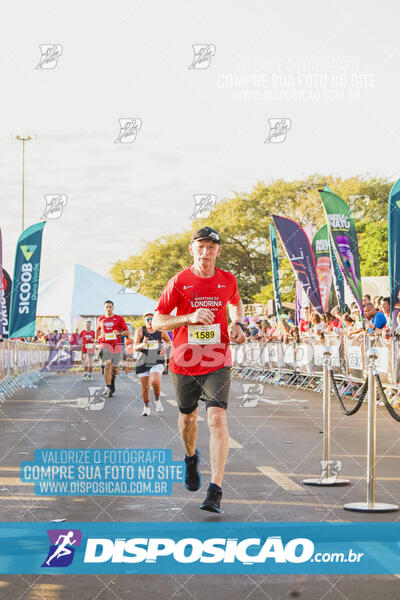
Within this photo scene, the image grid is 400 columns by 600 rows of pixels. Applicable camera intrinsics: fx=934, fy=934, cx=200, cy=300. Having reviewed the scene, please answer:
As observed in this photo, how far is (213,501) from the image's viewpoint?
6.69m

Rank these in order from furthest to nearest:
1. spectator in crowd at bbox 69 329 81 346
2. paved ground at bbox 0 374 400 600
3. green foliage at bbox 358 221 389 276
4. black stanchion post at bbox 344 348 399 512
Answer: green foliage at bbox 358 221 389 276, spectator in crowd at bbox 69 329 81 346, black stanchion post at bbox 344 348 399 512, paved ground at bbox 0 374 400 600

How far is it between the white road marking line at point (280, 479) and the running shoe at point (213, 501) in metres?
1.16

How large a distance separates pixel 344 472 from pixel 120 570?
4133mm

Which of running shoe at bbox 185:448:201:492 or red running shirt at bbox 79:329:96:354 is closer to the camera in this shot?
running shoe at bbox 185:448:201:492

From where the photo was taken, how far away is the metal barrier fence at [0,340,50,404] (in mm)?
21312

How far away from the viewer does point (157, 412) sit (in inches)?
624

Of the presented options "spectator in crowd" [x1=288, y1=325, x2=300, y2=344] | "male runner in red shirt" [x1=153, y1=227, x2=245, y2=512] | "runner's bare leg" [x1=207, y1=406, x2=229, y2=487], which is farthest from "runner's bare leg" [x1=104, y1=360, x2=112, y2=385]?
"runner's bare leg" [x1=207, y1=406, x2=229, y2=487]

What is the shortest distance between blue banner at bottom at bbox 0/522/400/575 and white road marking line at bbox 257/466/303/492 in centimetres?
163

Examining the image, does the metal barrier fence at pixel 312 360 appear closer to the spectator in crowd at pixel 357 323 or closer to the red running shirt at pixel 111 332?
the spectator in crowd at pixel 357 323

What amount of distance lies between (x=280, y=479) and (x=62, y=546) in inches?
124

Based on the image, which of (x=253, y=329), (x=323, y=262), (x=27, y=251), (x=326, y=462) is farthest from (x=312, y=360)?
(x=326, y=462)

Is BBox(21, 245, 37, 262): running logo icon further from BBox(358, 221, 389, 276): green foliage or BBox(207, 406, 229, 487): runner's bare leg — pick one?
BBox(358, 221, 389, 276): green foliage

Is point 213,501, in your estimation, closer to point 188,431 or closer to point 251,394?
point 188,431

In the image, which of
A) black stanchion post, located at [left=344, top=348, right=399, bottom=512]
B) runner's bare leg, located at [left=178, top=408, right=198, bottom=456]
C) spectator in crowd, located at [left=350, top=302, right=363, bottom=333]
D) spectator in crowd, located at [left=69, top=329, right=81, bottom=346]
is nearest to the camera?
black stanchion post, located at [left=344, top=348, right=399, bottom=512]
